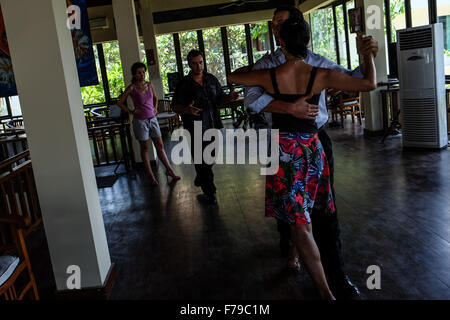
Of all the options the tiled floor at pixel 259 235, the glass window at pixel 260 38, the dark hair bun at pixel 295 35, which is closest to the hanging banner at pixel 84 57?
the tiled floor at pixel 259 235

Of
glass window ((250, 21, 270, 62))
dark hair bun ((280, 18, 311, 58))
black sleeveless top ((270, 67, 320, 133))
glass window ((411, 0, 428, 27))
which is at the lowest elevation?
black sleeveless top ((270, 67, 320, 133))

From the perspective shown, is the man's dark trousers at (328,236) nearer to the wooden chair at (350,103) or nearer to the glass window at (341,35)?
→ the wooden chair at (350,103)

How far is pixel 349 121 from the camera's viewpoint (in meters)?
10.4

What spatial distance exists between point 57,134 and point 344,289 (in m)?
1.97

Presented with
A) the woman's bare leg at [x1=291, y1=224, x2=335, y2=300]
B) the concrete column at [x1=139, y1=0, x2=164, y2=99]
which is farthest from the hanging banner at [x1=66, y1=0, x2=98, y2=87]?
the concrete column at [x1=139, y1=0, x2=164, y2=99]

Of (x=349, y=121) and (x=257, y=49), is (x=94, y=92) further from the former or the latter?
(x=349, y=121)

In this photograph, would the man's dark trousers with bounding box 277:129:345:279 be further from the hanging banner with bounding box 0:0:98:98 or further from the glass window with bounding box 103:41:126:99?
the glass window with bounding box 103:41:126:99

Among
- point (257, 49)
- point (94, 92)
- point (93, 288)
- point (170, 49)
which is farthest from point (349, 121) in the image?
point (93, 288)

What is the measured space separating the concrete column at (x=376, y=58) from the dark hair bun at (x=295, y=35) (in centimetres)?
580

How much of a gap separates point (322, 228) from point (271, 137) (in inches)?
27.1

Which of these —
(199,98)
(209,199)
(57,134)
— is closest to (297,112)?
(57,134)

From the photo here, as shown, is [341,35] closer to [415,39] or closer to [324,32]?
[324,32]

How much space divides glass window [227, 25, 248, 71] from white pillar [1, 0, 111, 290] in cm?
1082

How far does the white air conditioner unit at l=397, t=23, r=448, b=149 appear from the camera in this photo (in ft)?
19.6
